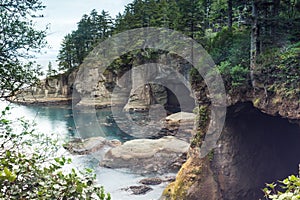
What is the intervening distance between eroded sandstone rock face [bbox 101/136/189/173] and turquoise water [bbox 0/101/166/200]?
0.59 metres

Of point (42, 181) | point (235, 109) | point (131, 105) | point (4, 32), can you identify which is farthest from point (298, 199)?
point (131, 105)

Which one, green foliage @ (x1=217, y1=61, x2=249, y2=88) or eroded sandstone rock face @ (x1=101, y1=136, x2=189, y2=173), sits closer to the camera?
green foliage @ (x1=217, y1=61, x2=249, y2=88)

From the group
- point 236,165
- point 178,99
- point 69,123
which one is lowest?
point 69,123

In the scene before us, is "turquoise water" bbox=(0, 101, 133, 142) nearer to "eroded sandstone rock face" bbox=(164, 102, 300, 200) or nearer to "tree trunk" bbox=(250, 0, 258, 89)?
"eroded sandstone rock face" bbox=(164, 102, 300, 200)

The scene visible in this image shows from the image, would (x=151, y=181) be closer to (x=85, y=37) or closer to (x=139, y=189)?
(x=139, y=189)

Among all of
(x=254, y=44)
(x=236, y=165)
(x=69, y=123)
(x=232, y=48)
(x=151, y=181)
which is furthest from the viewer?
(x=69, y=123)

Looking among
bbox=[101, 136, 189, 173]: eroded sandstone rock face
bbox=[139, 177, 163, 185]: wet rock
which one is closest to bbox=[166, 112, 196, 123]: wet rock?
bbox=[101, 136, 189, 173]: eroded sandstone rock face

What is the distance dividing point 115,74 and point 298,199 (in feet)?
124

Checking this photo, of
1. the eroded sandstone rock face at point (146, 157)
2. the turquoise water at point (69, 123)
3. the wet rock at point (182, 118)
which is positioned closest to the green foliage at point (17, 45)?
the eroded sandstone rock face at point (146, 157)

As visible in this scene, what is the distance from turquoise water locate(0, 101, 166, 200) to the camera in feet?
40.5

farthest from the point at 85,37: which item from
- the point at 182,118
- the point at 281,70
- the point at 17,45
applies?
the point at 17,45

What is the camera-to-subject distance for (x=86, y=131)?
25641 mm

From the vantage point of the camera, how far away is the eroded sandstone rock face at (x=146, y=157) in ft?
51.5

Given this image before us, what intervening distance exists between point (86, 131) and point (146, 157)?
1102 cm
